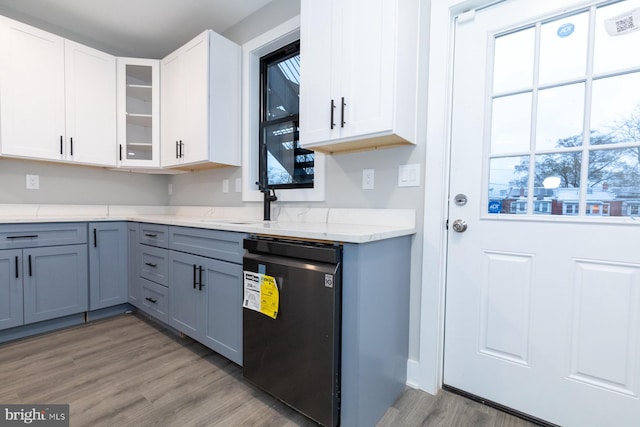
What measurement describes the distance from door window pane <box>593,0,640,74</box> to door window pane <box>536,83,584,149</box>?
0.11 meters

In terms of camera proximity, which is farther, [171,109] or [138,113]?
[138,113]

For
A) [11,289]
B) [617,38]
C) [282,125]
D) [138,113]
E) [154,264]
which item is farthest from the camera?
[138,113]

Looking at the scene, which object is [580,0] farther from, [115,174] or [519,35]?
[115,174]

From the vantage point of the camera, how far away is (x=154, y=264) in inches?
88.4

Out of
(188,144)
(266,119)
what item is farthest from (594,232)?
(188,144)

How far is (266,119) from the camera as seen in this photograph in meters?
2.51

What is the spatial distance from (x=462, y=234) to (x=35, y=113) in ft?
10.5

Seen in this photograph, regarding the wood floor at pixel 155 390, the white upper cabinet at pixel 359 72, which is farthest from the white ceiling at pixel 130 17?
the wood floor at pixel 155 390

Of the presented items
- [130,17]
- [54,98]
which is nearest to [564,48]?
[130,17]

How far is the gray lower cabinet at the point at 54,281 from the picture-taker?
6.87ft

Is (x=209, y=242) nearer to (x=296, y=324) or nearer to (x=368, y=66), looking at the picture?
(x=296, y=324)

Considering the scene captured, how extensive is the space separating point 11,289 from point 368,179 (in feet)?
8.41

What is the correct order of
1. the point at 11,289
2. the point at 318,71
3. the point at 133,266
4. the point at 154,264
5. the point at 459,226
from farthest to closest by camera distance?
the point at 133,266 → the point at 154,264 → the point at 11,289 → the point at 318,71 → the point at 459,226

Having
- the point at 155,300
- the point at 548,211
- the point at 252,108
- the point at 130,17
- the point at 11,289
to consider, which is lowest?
the point at 155,300
